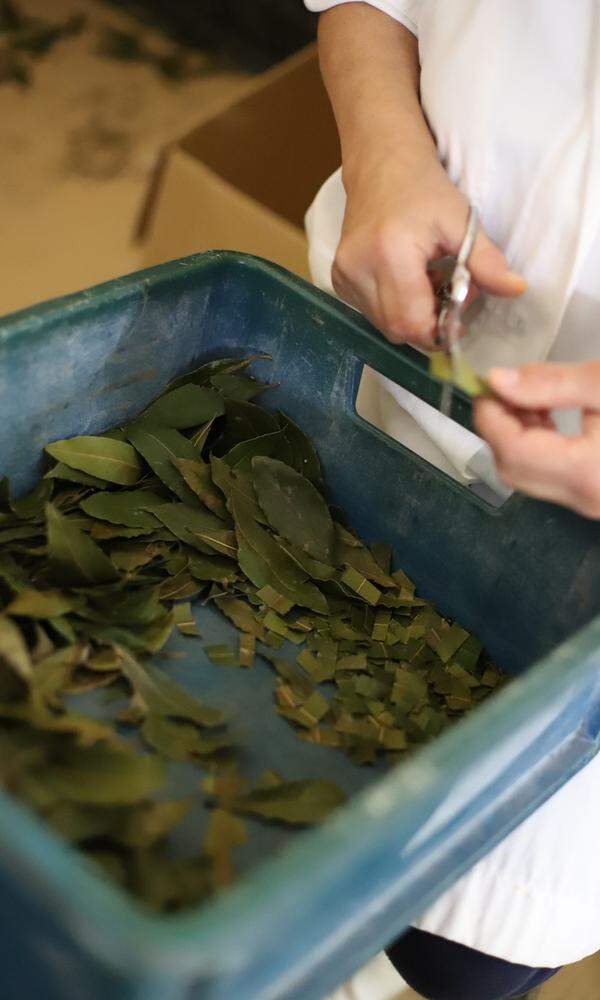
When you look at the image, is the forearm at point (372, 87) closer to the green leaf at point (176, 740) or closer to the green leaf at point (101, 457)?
the green leaf at point (101, 457)

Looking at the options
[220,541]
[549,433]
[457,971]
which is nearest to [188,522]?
[220,541]

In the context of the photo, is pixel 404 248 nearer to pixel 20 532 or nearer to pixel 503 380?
pixel 503 380

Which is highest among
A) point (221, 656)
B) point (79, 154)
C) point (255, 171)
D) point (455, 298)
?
point (455, 298)

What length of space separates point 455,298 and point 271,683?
9.1 inches

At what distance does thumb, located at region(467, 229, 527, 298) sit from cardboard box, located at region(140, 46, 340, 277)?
588mm

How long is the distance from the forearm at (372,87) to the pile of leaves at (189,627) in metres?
0.16

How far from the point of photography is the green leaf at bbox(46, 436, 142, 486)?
0.66 metres

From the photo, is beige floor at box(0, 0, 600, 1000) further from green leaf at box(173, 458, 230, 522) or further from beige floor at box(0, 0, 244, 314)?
green leaf at box(173, 458, 230, 522)

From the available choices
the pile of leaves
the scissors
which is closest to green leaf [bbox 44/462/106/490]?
the pile of leaves

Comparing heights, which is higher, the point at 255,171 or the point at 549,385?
the point at 549,385

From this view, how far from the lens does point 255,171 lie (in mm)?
1442

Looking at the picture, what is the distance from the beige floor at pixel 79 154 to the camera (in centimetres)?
165

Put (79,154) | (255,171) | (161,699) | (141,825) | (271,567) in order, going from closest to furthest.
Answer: (141,825) → (161,699) → (271,567) → (255,171) → (79,154)

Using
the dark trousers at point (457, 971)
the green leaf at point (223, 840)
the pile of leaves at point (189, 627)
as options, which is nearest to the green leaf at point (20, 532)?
the pile of leaves at point (189, 627)
